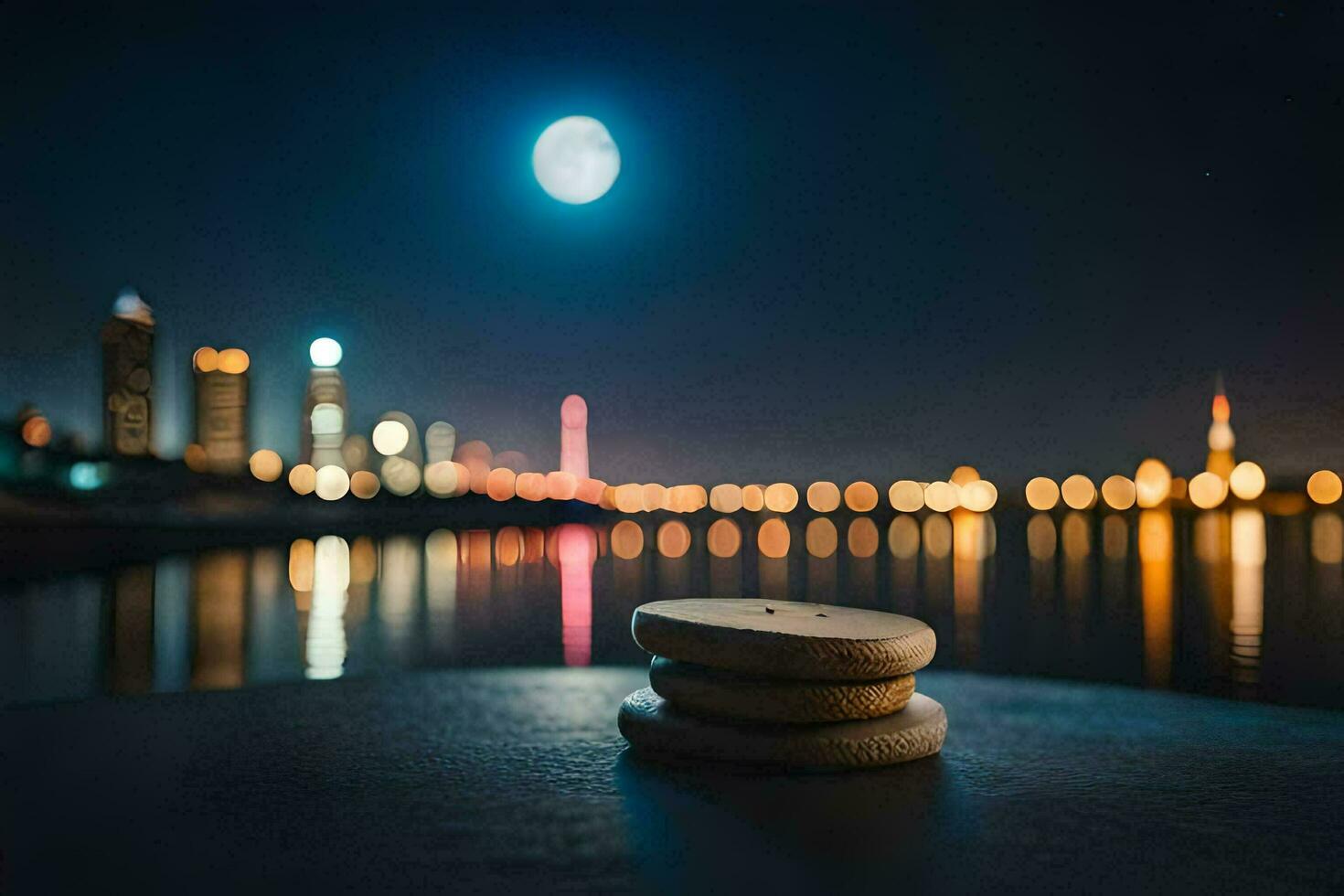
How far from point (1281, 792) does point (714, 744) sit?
3013mm

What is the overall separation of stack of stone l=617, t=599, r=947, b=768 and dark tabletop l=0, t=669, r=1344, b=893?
7.4 inches

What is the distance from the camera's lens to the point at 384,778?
18.7 feet

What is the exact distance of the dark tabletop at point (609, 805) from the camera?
4.28m

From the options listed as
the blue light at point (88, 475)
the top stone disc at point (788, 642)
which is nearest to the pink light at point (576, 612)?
the top stone disc at point (788, 642)

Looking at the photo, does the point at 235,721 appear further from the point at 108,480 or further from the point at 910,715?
the point at 108,480

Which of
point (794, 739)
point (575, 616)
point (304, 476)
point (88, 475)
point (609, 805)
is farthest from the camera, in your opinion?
point (304, 476)

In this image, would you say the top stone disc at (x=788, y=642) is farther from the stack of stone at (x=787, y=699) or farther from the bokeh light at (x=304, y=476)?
the bokeh light at (x=304, y=476)

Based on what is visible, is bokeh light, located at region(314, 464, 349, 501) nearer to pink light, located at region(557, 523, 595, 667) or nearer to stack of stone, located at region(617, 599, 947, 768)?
pink light, located at region(557, 523, 595, 667)

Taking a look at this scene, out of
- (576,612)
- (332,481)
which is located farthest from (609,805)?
(332,481)

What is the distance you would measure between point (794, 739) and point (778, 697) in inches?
9.8

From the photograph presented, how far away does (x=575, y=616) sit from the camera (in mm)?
15977

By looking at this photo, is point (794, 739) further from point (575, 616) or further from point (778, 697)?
point (575, 616)

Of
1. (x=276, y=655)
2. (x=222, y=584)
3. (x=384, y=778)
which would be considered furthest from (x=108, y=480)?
(x=384, y=778)

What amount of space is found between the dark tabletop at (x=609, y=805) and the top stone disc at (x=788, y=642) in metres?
0.59
